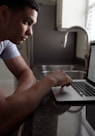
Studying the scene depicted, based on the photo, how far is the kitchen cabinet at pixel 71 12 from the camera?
2.60m

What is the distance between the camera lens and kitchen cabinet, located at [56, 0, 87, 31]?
2.60 m

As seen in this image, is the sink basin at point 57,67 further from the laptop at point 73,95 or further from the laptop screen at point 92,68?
the laptop at point 73,95

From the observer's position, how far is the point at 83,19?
263 cm

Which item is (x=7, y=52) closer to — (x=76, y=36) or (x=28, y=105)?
(x=28, y=105)

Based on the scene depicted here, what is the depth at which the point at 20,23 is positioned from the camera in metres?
1.09

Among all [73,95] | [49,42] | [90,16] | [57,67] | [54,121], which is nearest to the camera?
[54,121]

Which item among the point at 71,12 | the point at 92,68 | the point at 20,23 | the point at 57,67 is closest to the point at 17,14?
the point at 20,23

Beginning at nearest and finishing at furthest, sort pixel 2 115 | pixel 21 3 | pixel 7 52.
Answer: pixel 2 115
pixel 21 3
pixel 7 52

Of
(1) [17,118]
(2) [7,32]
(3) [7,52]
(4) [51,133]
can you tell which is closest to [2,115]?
(1) [17,118]

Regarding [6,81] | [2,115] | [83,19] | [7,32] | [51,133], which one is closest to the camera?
[51,133]

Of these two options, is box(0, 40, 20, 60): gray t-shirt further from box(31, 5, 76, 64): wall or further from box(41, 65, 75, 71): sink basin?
box(31, 5, 76, 64): wall

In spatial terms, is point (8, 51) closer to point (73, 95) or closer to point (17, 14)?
point (17, 14)

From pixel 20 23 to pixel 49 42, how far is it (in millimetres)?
1654

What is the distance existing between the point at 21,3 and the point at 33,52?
1.69m
